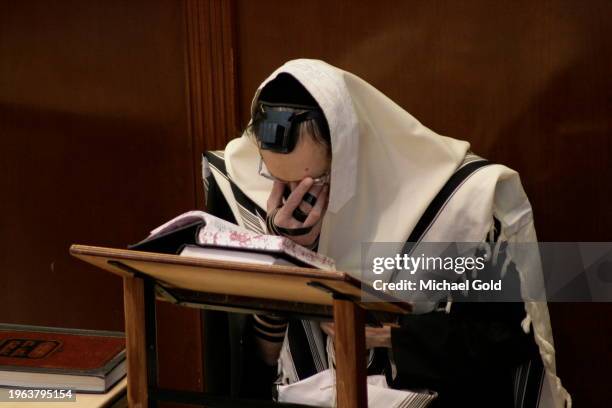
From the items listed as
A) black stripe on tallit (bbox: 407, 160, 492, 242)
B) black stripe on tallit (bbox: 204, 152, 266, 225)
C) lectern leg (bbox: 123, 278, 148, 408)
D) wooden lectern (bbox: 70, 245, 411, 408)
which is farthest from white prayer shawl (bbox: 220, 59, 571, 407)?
lectern leg (bbox: 123, 278, 148, 408)

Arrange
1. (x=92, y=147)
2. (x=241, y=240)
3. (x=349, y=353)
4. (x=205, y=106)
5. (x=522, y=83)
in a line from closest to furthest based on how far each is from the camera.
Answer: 1. (x=349, y=353)
2. (x=241, y=240)
3. (x=522, y=83)
4. (x=205, y=106)
5. (x=92, y=147)

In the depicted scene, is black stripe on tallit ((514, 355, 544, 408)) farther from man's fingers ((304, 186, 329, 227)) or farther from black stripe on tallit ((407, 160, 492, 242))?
man's fingers ((304, 186, 329, 227))

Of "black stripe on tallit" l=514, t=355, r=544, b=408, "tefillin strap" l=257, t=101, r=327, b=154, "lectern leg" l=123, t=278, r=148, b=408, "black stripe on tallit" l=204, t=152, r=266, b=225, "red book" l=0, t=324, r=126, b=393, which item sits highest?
"tefillin strap" l=257, t=101, r=327, b=154

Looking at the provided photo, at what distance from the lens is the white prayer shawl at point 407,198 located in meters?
2.09

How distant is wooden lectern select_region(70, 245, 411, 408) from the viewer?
59.2 inches

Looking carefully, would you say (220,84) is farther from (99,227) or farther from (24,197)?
(24,197)

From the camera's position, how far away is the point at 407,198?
2.15 metres

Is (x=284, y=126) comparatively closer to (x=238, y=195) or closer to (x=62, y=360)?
(x=238, y=195)

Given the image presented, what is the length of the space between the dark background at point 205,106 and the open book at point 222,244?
0.97 m

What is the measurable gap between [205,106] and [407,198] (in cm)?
95

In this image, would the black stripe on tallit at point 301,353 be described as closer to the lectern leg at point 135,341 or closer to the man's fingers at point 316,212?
the man's fingers at point 316,212

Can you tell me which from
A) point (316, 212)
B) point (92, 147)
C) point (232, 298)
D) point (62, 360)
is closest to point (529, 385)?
point (316, 212)

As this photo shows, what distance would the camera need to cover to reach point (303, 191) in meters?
2.04

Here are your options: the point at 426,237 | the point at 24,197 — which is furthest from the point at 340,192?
the point at 24,197
